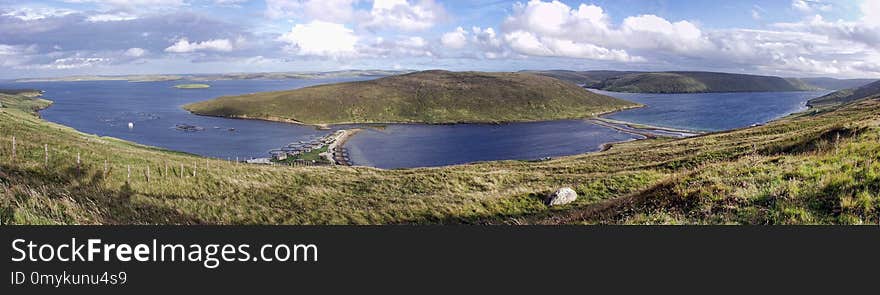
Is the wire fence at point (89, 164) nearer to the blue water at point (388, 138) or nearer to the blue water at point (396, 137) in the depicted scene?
the blue water at point (388, 138)

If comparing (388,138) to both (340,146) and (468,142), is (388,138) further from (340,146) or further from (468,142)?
(468,142)

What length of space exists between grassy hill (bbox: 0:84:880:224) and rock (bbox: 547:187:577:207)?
562mm

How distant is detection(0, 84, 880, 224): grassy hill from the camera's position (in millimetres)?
11984

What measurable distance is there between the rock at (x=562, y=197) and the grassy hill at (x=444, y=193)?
562 mm

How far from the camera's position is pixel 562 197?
26.6 m

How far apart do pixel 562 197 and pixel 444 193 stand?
27.2 feet

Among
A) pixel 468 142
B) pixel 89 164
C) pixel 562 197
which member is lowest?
pixel 468 142

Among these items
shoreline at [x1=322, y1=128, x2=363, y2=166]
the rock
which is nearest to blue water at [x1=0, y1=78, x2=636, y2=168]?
shoreline at [x1=322, y1=128, x2=363, y2=166]

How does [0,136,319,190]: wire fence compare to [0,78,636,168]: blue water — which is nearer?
[0,136,319,190]: wire fence

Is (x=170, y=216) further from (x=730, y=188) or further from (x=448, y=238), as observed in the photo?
(x=730, y=188)

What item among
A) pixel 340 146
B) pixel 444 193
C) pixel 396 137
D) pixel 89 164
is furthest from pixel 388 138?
pixel 89 164

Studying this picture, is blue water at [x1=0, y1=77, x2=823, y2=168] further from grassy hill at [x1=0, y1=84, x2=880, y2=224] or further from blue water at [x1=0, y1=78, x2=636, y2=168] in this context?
grassy hill at [x1=0, y1=84, x2=880, y2=224]

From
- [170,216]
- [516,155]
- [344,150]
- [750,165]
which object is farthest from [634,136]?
[170,216]

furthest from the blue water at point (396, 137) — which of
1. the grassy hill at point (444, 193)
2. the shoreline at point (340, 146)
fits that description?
the grassy hill at point (444, 193)
